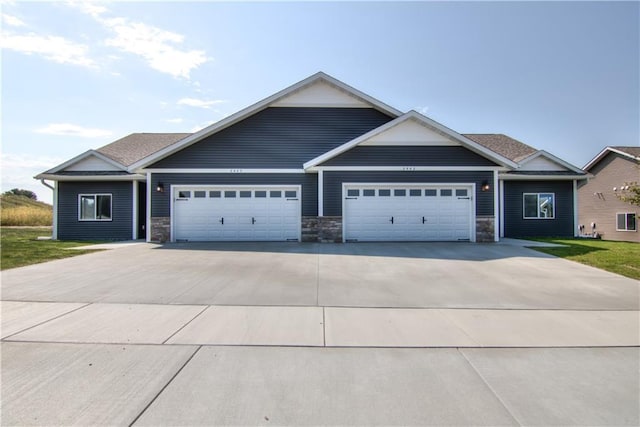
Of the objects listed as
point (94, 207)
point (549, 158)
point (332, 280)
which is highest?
point (549, 158)

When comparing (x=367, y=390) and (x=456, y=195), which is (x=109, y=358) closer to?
(x=367, y=390)

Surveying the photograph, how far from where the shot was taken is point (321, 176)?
1254 cm

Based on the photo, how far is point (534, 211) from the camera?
53.1 feet

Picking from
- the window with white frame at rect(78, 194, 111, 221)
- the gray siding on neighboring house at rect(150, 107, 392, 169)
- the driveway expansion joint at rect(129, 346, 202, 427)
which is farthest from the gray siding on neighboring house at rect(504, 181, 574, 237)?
the window with white frame at rect(78, 194, 111, 221)

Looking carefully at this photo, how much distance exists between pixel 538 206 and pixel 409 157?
28.0ft

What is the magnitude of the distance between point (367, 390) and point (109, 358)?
256cm

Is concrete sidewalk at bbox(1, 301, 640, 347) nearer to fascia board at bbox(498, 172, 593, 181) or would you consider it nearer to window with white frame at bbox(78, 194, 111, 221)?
window with white frame at bbox(78, 194, 111, 221)

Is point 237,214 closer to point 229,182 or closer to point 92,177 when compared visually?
point 229,182

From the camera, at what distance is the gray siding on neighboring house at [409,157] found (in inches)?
491

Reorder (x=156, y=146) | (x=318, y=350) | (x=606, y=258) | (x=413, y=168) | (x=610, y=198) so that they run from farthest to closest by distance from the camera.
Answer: (x=610, y=198) → (x=156, y=146) → (x=413, y=168) → (x=606, y=258) → (x=318, y=350)

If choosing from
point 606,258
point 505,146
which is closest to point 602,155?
point 505,146

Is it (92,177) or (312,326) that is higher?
(92,177)

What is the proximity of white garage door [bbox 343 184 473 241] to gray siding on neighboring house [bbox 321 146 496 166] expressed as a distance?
34.9 inches

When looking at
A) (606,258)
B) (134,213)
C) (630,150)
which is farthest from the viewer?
(630,150)
